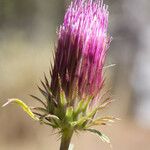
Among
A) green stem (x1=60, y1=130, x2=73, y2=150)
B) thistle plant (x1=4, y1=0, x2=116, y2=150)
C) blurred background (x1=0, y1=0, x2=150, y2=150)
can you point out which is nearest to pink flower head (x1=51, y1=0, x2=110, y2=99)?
thistle plant (x1=4, y1=0, x2=116, y2=150)

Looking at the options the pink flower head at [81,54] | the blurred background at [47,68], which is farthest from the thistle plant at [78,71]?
the blurred background at [47,68]

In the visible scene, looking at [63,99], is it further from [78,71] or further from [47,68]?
[47,68]

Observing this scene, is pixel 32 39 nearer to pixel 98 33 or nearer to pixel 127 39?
pixel 127 39

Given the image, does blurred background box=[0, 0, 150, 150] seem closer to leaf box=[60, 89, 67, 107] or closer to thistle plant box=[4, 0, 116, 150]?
thistle plant box=[4, 0, 116, 150]

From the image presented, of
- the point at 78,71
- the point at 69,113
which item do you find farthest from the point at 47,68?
the point at 69,113

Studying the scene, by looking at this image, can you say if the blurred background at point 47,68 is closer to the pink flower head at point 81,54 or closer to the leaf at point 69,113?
the pink flower head at point 81,54

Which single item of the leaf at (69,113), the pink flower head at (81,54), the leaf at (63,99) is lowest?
the leaf at (69,113)
